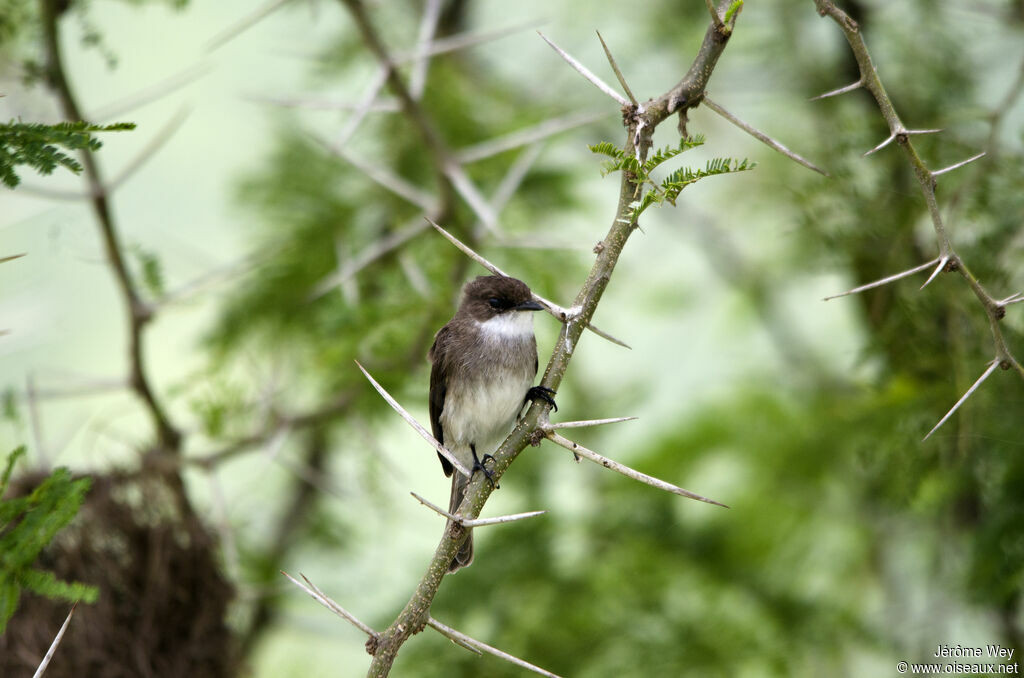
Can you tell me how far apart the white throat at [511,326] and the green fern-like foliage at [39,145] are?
222cm

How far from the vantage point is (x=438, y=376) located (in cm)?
438

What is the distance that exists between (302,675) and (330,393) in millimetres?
2204

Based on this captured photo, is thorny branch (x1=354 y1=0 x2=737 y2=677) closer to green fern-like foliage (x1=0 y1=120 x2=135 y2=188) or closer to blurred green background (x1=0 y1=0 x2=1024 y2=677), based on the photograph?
green fern-like foliage (x1=0 y1=120 x2=135 y2=188)

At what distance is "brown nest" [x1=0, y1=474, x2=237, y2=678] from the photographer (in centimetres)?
381

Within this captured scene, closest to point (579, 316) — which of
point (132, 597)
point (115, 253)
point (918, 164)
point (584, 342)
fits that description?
point (918, 164)

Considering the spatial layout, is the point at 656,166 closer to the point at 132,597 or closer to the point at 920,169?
the point at 920,169

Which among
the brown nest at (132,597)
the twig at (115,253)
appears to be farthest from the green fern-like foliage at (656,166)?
the brown nest at (132,597)

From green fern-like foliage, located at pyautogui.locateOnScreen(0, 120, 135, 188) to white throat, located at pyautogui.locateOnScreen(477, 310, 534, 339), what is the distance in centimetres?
222

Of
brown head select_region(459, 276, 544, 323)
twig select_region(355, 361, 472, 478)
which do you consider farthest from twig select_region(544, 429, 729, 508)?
brown head select_region(459, 276, 544, 323)

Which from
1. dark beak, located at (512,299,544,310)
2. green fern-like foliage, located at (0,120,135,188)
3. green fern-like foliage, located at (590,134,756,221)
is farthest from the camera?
dark beak, located at (512,299,544,310)

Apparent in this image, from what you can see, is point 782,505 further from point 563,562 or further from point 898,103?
point 898,103

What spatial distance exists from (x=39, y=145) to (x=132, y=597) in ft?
8.17

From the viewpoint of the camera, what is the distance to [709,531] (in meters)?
6.66

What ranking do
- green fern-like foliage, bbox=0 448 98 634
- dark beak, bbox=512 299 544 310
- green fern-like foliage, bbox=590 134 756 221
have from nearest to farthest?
green fern-like foliage, bbox=590 134 756 221 < green fern-like foliage, bbox=0 448 98 634 < dark beak, bbox=512 299 544 310
